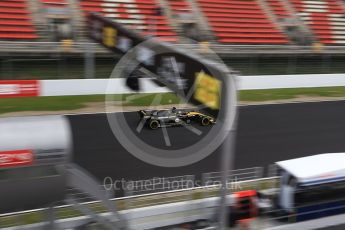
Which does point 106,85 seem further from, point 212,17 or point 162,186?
point 212,17

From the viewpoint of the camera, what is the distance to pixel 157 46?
4965 millimetres

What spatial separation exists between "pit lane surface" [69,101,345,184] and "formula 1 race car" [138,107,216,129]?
258mm

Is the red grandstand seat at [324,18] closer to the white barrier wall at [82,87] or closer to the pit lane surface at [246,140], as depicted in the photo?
the pit lane surface at [246,140]

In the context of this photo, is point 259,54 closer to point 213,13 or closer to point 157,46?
point 213,13

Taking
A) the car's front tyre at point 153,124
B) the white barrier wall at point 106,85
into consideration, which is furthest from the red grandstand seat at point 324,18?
the car's front tyre at point 153,124

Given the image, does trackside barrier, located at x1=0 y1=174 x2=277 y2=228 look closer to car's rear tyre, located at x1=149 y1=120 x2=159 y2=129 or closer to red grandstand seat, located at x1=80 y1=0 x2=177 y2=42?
car's rear tyre, located at x1=149 y1=120 x2=159 y2=129

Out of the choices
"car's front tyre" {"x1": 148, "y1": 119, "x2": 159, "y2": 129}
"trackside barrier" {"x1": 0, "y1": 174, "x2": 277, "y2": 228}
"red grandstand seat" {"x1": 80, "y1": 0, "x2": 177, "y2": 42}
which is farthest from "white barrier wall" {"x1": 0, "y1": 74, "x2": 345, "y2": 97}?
"red grandstand seat" {"x1": 80, "y1": 0, "x2": 177, "y2": 42}

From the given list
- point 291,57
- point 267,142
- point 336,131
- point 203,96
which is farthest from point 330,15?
point 203,96

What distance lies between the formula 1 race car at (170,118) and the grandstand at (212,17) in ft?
34.7

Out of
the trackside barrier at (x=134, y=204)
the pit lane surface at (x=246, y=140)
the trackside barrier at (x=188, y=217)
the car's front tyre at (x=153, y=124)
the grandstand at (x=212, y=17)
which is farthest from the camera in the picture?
the grandstand at (x=212, y=17)

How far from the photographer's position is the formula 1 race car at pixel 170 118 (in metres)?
13.3

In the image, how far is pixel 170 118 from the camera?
13.5 meters

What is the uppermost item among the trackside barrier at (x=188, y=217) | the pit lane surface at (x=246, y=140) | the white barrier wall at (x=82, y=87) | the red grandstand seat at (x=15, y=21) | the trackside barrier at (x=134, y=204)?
the red grandstand seat at (x=15, y=21)

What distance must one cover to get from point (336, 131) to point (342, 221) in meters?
7.90
